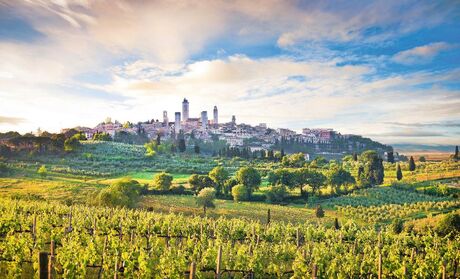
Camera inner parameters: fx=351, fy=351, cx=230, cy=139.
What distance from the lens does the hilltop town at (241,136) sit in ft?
451

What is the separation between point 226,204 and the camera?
138 ft

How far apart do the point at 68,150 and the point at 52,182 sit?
27.0 meters

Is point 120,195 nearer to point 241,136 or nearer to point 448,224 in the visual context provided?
point 448,224

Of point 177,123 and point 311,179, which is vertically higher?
point 177,123

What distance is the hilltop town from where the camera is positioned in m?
138

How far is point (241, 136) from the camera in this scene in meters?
158

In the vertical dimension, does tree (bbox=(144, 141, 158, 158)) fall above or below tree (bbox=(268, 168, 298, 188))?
above

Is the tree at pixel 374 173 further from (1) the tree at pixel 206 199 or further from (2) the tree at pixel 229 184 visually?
(1) the tree at pixel 206 199

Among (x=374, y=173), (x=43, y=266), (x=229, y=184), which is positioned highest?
(x=43, y=266)

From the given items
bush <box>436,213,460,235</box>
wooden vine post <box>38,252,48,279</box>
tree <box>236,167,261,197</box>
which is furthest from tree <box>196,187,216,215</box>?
wooden vine post <box>38,252,48,279</box>

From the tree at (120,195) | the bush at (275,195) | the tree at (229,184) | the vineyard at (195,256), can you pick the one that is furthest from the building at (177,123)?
the vineyard at (195,256)

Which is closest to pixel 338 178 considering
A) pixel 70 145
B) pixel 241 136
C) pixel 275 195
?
pixel 275 195

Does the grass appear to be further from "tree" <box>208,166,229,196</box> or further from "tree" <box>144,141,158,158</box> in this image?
"tree" <box>144,141,158,158</box>

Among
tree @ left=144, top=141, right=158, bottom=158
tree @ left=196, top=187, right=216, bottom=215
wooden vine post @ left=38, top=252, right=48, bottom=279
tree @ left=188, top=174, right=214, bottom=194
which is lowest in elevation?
tree @ left=196, top=187, right=216, bottom=215
